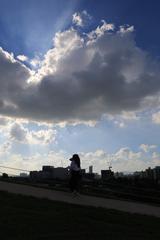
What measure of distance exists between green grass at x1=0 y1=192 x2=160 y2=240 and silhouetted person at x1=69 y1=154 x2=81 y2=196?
3.99m

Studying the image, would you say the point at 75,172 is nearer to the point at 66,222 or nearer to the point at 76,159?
the point at 76,159

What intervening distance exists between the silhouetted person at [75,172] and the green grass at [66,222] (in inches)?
157

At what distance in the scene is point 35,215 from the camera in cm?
1230

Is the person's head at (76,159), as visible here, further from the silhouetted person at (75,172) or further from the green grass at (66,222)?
the green grass at (66,222)

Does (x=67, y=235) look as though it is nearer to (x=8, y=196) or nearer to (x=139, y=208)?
(x=8, y=196)

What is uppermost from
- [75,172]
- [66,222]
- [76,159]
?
[76,159]

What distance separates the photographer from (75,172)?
63.3ft

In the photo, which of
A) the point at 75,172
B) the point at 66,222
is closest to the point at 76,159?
the point at 75,172

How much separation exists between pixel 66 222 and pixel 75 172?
762cm

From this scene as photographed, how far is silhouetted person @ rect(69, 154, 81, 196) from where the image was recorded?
19.2 meters

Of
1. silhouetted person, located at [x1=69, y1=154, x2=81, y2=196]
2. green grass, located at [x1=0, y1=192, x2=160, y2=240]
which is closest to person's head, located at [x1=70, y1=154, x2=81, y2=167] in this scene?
silhouetted person, located at [x1=69, y1=154, x2=81, y2=196]

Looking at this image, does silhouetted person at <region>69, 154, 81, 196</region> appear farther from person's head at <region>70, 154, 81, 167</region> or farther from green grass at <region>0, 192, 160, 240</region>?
green grass at <region>0, 192, 160, 240</region>

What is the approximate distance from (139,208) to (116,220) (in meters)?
4.32

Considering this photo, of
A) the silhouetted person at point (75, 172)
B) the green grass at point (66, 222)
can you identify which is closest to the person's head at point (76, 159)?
the silhouetted person at point (75, 172)
